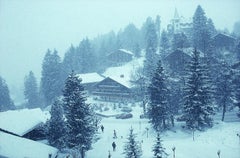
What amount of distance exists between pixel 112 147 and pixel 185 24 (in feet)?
285

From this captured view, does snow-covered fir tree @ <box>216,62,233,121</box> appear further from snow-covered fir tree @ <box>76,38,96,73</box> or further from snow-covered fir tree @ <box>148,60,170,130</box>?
snow-covered fir tree @ <box>76,38,96,73</box>

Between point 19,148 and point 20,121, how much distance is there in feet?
40.5

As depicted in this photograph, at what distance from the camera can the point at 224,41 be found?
77938 mm

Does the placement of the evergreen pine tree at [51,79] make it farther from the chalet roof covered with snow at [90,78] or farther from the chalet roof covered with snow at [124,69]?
the chalet roof covered with snow at [124,69]

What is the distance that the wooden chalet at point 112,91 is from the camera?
7056cm

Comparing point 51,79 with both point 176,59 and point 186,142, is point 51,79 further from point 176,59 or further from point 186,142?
point 186,142

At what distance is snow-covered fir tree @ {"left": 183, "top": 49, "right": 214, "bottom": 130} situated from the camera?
41719 mm

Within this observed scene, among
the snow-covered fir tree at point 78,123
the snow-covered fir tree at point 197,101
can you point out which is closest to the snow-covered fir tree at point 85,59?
the snow-covered fir tree at point 197,101

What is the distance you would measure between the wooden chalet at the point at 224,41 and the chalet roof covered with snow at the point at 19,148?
61.1 metres

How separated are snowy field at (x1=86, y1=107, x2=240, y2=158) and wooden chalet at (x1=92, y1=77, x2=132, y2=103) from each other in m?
22.2

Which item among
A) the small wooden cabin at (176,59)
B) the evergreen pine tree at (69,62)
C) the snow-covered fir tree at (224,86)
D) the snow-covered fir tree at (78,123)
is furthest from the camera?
the evergreen pine tree at (69,62)

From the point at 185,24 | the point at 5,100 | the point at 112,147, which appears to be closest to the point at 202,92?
the point at 112,147

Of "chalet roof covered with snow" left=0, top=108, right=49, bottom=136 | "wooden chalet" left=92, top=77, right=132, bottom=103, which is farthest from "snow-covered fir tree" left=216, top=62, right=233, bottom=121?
"chalet roof covered with snow" left=0, top=108, right=49, bottom=136

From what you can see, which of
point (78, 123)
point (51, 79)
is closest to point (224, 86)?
point (78, 123)
